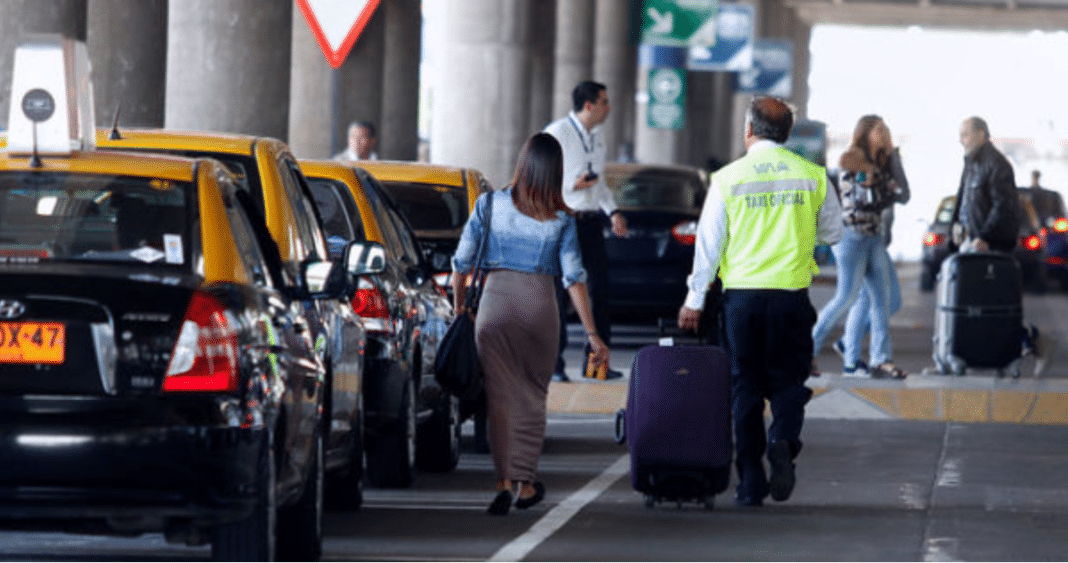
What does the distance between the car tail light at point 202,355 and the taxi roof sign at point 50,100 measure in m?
1.15

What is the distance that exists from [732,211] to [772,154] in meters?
0.30

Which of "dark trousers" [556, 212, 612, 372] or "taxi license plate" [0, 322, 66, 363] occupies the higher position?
"taxi license plate" [0, 322, 66, 363]

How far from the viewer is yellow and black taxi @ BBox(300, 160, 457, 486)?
481 inches

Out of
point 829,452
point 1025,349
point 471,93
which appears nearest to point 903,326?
point 471,93

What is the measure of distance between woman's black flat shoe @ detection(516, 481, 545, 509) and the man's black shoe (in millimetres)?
984

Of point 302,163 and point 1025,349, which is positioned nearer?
point 302,163

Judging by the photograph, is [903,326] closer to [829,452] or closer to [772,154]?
[829,452]

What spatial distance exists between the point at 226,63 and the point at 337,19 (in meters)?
4.27

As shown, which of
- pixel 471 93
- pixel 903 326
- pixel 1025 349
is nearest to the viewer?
pixel 1025 349

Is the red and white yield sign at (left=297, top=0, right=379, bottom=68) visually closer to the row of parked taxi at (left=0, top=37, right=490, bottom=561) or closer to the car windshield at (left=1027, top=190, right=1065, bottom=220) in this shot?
the row of parked taxi at (left=0, top=37, right=490, bottom=561)

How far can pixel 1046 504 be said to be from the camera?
40.0 ft

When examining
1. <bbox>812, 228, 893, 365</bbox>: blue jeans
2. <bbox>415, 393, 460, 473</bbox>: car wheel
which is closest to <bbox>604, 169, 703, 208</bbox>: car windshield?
<bbox>812, 228, 893, 365</bbox>: blue jeans

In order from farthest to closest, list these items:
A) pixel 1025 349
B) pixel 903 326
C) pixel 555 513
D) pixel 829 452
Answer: pixel 903 326 < pixel 1025 349 < pixel 829 452 < pixel 555 513

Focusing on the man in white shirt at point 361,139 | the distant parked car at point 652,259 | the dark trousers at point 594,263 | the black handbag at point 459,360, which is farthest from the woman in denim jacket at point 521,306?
the distant parked car at point 652,259
